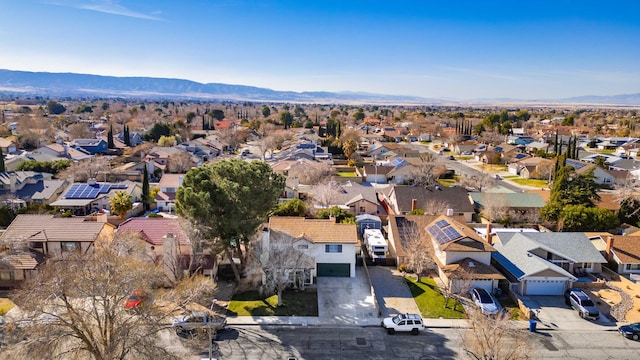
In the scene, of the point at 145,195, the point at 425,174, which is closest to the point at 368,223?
the point at 425,174

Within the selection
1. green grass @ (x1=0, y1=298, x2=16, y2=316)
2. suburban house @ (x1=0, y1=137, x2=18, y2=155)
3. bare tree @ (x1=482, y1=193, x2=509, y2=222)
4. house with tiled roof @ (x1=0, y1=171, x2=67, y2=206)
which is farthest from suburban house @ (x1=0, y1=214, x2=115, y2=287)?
suburban house @ (x1=0, y1=137, x2=18, y2=155)

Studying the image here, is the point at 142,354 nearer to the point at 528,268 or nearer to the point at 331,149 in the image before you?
the point at 528,268

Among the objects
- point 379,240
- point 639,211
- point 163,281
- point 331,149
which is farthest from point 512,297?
point 331,149

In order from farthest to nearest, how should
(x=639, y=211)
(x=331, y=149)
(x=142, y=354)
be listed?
1. (x=331, y=149)
2. (x=639, y=211)
3. (x=142, y=354)

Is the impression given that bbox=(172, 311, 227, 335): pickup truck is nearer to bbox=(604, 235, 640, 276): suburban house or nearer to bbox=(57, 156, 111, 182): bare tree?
bbox=(604, 235, 640, 276): suburban house

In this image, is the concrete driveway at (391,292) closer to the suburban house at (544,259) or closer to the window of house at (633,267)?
the suburban house at (544,259)

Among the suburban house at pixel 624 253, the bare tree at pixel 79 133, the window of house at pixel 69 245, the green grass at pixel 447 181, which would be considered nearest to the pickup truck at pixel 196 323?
the window of house at pixel 69 245
